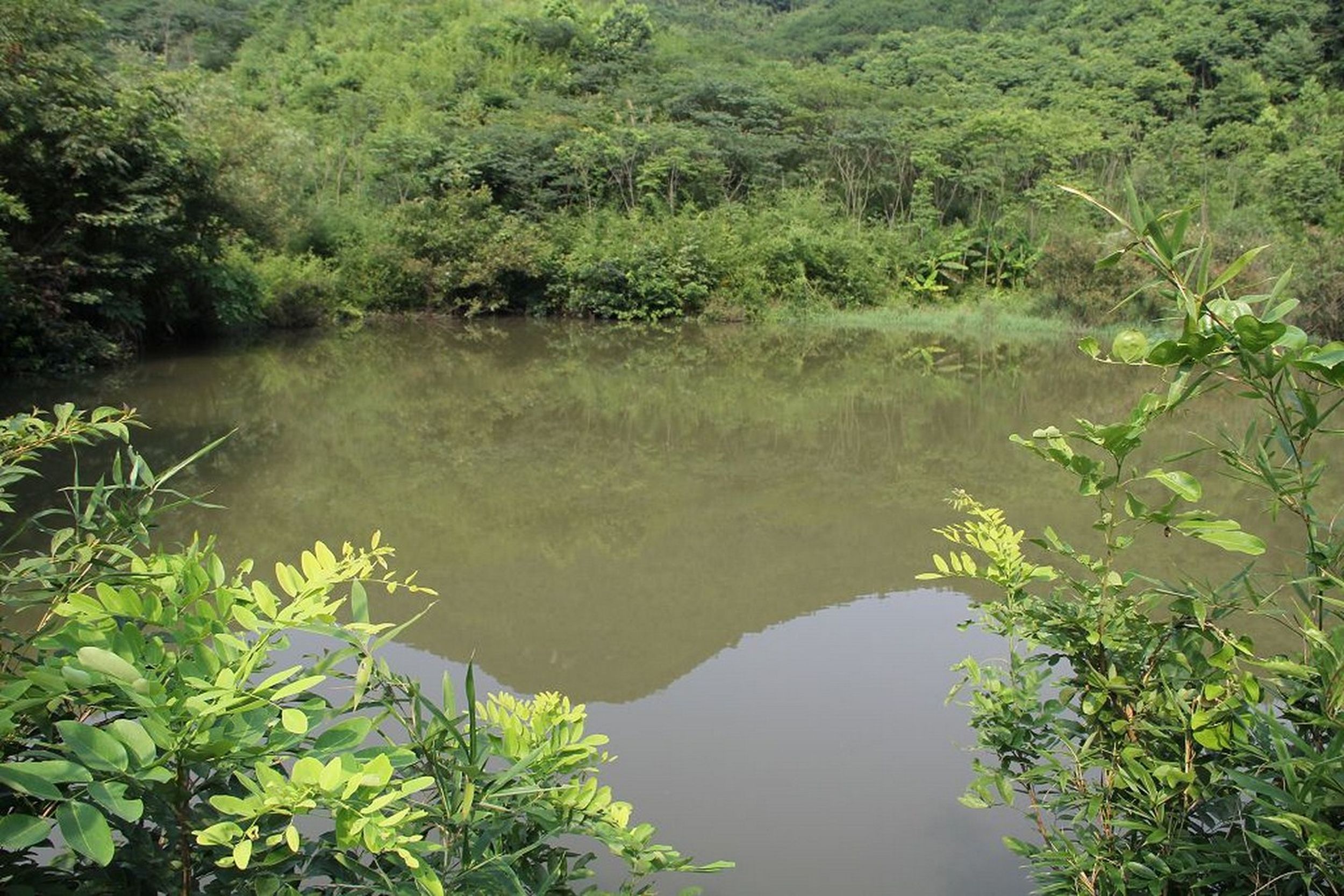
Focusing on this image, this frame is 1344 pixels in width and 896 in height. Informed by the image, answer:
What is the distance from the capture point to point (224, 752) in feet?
2.78

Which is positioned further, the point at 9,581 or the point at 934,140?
the point at 934,140

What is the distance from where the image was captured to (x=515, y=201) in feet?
59.6

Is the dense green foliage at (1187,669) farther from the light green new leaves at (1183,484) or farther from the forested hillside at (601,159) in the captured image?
the forested hillside at (601,159)

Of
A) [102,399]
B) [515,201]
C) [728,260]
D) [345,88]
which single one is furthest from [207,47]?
[102,399]

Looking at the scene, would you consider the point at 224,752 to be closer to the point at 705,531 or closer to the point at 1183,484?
the point at 1183,484

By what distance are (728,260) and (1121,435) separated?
16.5 m

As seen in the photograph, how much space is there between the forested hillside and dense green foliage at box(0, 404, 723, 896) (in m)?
8.05

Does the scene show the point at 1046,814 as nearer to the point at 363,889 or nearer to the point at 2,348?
the point at 363,889

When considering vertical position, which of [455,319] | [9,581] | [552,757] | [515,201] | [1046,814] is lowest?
A: [455,319]

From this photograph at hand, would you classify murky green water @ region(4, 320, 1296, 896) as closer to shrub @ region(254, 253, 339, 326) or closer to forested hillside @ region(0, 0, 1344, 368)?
forested hillside @ region(0, 0, 1344, 368)

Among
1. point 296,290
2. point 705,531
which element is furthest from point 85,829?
point 296,290

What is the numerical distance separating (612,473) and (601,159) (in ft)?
41.9

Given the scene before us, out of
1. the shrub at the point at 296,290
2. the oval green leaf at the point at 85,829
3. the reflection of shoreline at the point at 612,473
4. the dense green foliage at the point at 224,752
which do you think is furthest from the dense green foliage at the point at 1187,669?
the shrub at the point at 296,290

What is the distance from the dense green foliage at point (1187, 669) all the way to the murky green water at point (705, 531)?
1.07m
